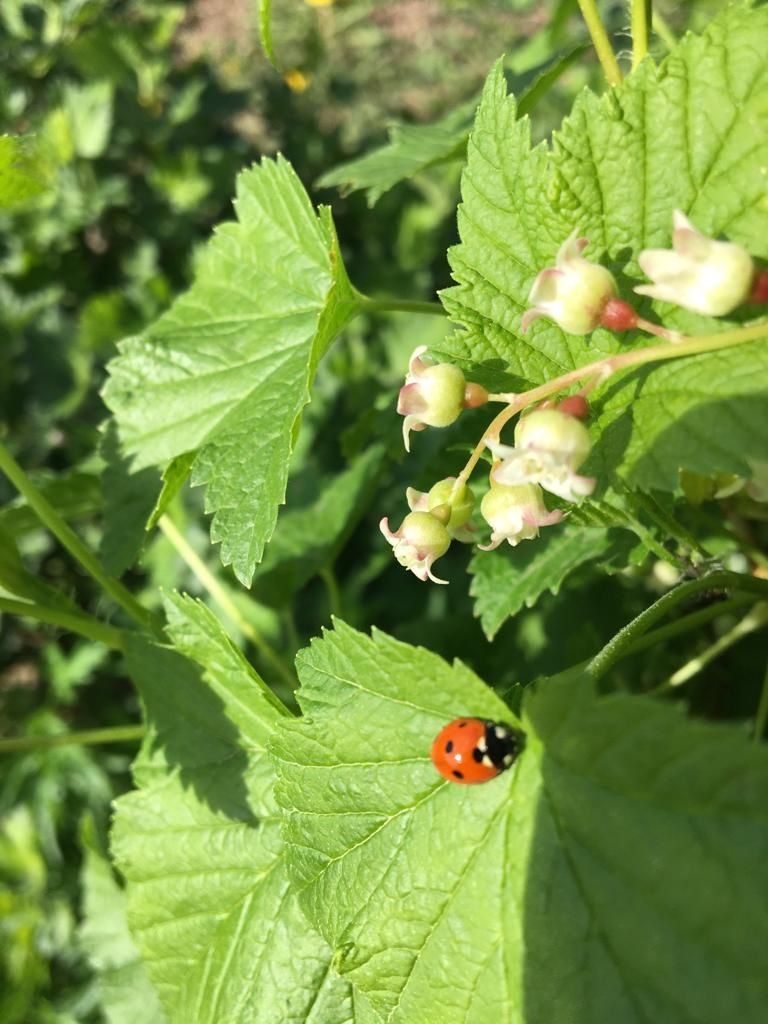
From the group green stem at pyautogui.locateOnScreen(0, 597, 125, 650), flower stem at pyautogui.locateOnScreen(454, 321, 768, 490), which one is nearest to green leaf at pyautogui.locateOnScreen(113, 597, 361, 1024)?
green stem at pyautogui.locateOnScreen(0, 597, 125, 650)

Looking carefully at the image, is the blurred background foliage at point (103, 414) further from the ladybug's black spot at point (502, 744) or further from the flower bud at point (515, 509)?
the ladybug's black spot at point (502, 744)

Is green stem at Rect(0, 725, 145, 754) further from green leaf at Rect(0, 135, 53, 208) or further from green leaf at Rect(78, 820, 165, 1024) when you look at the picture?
green leaf at Rect(0, 135, 53, 208)

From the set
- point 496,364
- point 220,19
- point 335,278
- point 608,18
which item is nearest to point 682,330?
point 496,364

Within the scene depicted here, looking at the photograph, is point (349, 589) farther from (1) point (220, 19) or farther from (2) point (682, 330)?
(1) point (220, 19)

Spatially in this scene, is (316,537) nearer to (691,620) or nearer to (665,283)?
(691,620)

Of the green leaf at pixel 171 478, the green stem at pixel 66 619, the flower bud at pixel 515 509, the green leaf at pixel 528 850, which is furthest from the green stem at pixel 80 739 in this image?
the flower bud at pixel 515 509

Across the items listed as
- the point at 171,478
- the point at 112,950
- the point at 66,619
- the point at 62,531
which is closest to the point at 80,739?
the point at 66,619
